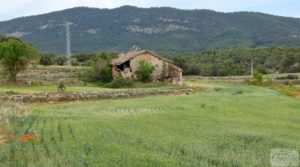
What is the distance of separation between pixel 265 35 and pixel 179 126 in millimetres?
170395

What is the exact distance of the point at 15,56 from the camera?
2530 inches

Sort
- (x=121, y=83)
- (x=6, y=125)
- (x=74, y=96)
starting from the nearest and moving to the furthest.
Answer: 1. (x=6, y=125)
2. (x=74, y=96)
3. (x=121, y=83)

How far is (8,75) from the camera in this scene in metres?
66.7

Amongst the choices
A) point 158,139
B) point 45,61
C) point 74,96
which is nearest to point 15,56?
point 74,96

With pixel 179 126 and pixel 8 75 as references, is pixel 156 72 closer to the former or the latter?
pixel 8 75

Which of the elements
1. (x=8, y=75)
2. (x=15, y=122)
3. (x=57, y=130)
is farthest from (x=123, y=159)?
(x=8, y=75)

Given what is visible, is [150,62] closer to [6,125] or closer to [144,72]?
[144,72]

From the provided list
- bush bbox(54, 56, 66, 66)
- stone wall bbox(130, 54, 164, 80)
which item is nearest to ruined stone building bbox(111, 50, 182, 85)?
stone wall bbox(130, 54, 164, 80)

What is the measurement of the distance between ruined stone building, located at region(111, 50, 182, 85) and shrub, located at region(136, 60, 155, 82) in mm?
938

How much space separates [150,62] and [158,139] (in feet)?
189

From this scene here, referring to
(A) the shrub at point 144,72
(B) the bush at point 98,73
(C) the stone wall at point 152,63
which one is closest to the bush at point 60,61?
(B) the bush at point 98,73

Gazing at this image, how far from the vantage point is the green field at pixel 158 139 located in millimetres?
15648

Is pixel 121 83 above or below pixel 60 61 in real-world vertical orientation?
below

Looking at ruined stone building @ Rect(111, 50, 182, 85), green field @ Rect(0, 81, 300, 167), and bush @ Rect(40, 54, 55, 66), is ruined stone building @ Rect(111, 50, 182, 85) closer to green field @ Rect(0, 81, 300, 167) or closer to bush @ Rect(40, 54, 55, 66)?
bush @ Rect(40, 54, 55, 66)
